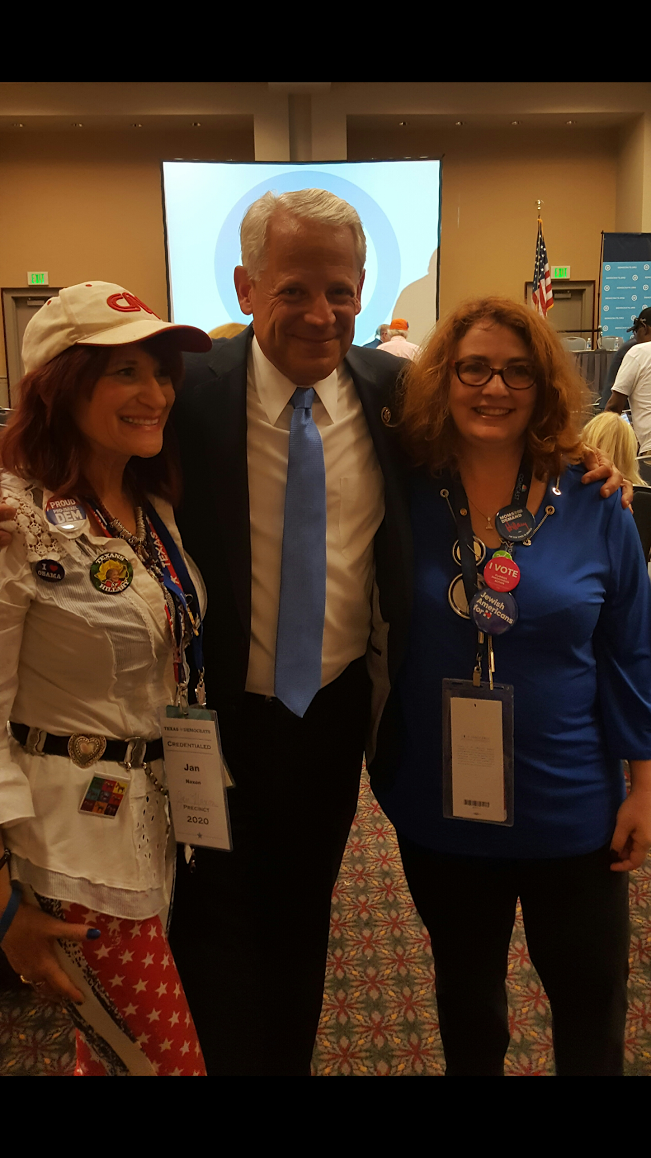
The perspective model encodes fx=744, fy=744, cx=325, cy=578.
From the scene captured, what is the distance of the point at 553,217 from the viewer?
10227 mm

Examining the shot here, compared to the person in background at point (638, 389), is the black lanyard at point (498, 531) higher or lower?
lower

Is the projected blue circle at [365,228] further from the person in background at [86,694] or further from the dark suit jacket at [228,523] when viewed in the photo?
the person in background at [86,694]

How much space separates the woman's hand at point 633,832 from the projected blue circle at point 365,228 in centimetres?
848

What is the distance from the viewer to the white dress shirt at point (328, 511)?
1.45 metres

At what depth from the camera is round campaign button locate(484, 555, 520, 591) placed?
50.5 inches

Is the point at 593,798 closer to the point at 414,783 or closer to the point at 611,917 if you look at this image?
the point at 611,917

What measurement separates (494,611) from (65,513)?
714mm

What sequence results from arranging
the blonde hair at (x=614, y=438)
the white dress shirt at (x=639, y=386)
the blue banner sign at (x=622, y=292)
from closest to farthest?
the blonde hair at (x=614, y=438) < the white dress shirt at (x=639, y=386) < the blue banner sign at (x=622, y=292)

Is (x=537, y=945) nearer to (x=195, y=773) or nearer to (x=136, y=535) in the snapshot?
(x=195, y=773)

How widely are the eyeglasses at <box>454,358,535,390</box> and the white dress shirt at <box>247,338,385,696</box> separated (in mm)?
278

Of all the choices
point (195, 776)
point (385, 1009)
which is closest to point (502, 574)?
point (195, 776)

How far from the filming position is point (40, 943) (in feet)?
3.67

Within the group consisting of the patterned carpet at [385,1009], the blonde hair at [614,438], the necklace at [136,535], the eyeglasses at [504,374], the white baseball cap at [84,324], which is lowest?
the patterned carpet at [385,1009]

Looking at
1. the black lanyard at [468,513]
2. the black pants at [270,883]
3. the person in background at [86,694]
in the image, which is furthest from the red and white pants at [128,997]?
the black lanyard at [468,513]
